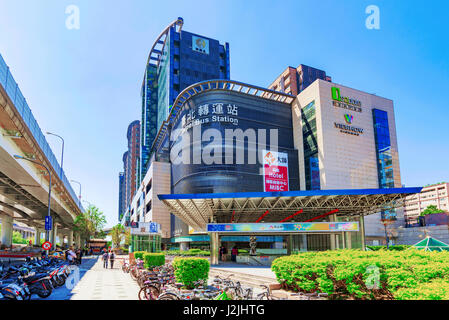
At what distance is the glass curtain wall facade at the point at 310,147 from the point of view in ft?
203

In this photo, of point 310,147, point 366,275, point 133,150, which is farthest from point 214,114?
point 133,150

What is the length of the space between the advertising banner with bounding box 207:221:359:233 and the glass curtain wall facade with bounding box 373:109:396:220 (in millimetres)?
40122

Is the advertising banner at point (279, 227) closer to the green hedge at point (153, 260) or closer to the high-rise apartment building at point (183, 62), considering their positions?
the green hedge at point (153, 260)

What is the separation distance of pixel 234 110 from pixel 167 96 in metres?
39.8

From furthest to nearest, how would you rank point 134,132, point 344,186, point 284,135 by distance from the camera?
point 134,132 → point 284,135 → point 344,186

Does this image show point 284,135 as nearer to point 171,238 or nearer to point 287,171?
point 287,171

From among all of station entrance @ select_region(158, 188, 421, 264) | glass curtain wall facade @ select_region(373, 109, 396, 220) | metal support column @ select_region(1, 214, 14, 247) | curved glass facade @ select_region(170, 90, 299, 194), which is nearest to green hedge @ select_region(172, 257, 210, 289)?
station entrance @ select_region(158, 188, 421, 264)

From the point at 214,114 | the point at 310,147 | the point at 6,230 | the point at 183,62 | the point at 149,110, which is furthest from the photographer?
the point at 149,110

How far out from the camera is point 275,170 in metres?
64.2

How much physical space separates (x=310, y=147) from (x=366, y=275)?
56.5 meters

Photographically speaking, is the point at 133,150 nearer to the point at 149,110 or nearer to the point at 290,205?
the point at 149,110

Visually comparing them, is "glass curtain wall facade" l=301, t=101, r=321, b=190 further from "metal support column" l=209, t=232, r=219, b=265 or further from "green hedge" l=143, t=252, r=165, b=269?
"green hedge" l=143, t=252, r=165, b=269

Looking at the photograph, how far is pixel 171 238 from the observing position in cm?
7381
